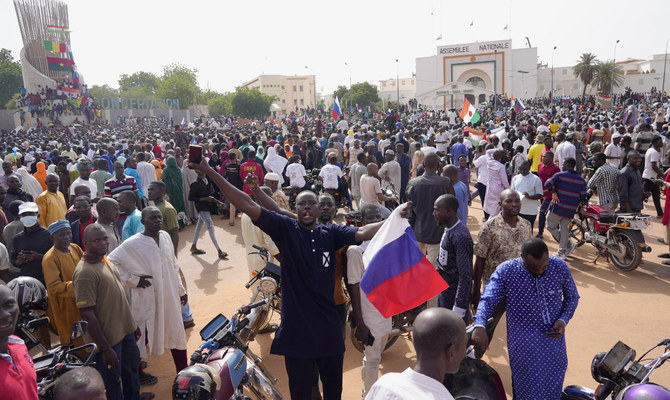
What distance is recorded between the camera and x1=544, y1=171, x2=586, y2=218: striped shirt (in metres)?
7.35

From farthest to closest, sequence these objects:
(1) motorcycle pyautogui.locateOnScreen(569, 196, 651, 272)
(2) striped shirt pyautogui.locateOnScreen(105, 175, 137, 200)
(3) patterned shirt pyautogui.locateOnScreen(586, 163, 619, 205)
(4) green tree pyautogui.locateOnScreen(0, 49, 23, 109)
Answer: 1. (4) green tree pyautogui.locateOnScreen(0, 49, 23, 109)
2. (2) striped shirt pyautogui.locateOnScreen(105, 175, 137, 200)
3. (3) patterned shirt pyautogui.locateOnScreen(586, 163, 619, 205)
4. (1) motorcycle pyautogui.locateOnScreen(569, 196, 651, 272)

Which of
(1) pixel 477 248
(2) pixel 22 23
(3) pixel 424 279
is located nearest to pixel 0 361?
(3) pixel 424 279

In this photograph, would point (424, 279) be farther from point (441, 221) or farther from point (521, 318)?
point (441, 221)

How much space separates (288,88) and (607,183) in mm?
101454

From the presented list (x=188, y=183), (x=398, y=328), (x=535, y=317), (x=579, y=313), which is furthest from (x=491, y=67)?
(x=535, y=317)

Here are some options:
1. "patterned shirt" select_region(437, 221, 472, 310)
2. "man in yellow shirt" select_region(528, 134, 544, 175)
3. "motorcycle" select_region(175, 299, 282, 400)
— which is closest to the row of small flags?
"man in yellow shirt" select_region(528, 134, 544, 175)

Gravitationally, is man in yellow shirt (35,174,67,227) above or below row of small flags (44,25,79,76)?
below

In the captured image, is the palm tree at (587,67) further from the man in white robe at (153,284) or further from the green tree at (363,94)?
the man in white robe at (153,284)

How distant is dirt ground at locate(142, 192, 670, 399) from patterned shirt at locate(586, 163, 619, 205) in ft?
3.52

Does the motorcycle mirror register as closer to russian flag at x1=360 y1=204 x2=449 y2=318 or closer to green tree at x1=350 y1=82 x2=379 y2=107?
russian flag at x1=360 y1=204 x2=449 y2=318

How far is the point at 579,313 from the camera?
6008 mm

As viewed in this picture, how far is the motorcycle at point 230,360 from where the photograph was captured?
3.21 m

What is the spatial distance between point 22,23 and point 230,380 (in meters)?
70.4

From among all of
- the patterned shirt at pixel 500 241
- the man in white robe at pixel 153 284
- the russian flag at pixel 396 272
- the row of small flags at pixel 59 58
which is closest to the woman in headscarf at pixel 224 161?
the man in white robe at pixel 153 284
